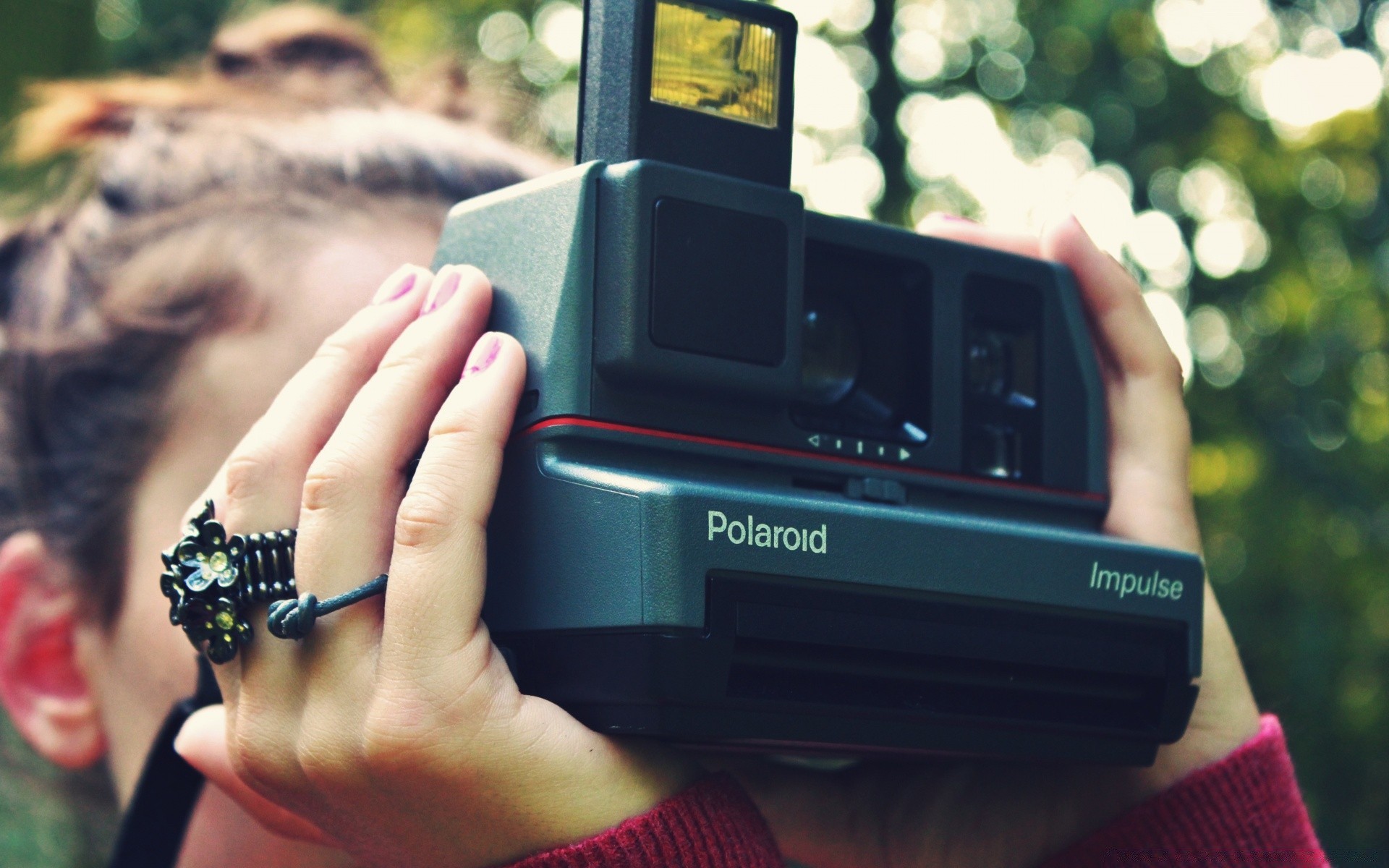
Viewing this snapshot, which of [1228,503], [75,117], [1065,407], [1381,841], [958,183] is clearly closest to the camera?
[1065,407]

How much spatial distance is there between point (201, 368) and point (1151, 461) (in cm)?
115

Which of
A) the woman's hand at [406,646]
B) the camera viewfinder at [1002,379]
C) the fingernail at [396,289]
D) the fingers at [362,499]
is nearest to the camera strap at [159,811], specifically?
the woman's hand at [406,646]

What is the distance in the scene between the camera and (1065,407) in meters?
1.34

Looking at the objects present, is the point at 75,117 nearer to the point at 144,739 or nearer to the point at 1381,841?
the point at 144,739

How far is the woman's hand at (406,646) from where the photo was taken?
3.23 ft

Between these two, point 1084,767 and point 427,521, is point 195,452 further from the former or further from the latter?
point 1084,767

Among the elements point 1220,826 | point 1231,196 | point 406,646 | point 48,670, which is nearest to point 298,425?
point 406,646

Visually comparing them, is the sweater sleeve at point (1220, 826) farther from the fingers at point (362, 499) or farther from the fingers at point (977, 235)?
the fingers at point (362, 499)

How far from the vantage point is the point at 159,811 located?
140 cm

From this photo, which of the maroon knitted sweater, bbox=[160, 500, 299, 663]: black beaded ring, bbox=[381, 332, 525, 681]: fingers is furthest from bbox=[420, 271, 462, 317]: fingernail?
the maroon knitted sweater

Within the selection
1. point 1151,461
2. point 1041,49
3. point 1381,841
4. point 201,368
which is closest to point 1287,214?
point 1041,49

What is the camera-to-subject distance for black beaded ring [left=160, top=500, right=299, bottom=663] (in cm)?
107

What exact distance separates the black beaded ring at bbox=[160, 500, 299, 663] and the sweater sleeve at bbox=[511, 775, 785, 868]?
309mm

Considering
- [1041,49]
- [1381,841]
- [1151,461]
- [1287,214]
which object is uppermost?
[1041,49]
